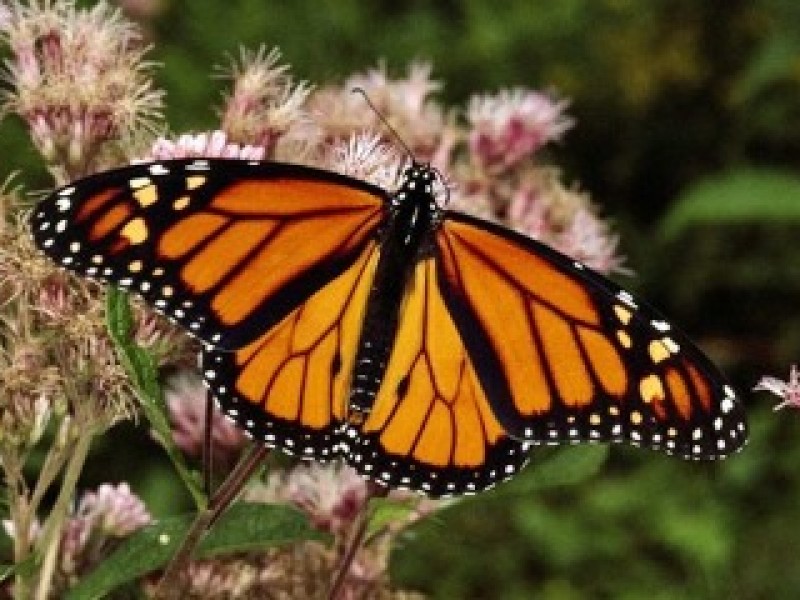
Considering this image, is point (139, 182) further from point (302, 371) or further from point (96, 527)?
point (96, 527)

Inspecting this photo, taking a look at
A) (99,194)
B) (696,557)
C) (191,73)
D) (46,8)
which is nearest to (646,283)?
(696,557)

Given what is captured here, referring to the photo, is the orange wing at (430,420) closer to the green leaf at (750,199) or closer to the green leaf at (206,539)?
the green leaf at (206,539)

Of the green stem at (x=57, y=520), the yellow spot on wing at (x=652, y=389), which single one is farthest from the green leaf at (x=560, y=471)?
the green stem at (x=57, y=520)

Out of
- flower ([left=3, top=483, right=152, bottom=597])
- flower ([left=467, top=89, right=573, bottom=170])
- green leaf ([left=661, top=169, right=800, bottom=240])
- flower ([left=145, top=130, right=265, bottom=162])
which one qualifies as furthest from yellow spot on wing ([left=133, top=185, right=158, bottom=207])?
green leaf ([left=661, top=169, right=800, bottom=240])

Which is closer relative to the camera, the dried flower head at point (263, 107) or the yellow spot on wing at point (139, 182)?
the yellow spot on wing at point (139, 182)

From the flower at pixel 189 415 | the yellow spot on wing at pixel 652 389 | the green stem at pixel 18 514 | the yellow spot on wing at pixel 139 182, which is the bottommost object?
the green stem at pixel 18 514

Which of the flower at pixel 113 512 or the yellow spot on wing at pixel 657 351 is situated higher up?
the yellow spot on wing at pixel 657 351

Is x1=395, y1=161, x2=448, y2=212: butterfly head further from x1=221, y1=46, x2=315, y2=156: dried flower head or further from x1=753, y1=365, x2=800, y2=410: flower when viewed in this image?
x1=753, y1=365, x2=800, y2=410: flower

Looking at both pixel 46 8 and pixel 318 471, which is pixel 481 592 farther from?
pixel 46 8
